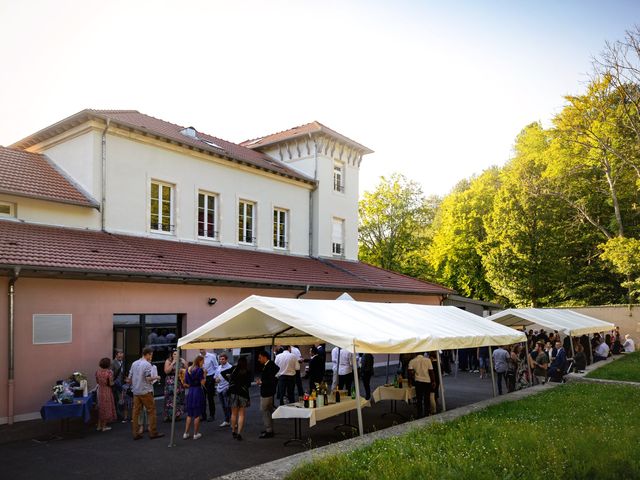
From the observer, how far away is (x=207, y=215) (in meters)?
21.3

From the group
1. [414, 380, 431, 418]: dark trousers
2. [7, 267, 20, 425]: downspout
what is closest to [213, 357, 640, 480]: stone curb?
[414, 380, 431, 418]: dark trousers

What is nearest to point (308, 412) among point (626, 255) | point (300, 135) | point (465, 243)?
point (300, 135)

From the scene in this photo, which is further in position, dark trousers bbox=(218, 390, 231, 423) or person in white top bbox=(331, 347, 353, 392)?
person in white top bbox=(331, 347, 353, 392)

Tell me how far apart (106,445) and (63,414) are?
1542 millimetres

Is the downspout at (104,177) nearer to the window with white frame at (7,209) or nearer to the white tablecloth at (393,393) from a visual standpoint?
the window with white frame at (7,209)

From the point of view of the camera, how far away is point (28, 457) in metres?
9.94

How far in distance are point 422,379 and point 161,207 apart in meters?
11.3

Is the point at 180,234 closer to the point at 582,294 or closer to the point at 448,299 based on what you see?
the point at 448,299

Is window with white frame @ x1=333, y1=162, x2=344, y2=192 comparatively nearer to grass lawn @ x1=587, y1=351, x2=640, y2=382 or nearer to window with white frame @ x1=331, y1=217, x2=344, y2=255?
window with white frame @ x1=331, y1=217, x2=344, y2=255

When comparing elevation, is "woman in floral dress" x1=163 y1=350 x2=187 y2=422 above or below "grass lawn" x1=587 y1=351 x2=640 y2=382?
above

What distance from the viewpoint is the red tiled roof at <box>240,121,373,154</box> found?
2675cm

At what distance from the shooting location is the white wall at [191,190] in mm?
17969

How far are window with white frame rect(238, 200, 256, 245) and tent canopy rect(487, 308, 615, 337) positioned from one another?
33.0 ft

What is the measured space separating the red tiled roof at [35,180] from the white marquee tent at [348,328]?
749 centimetres
